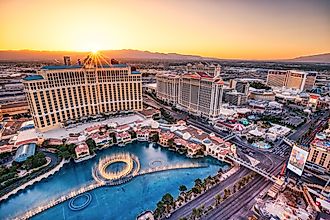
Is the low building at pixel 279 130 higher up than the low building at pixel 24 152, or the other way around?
the low building at pixel 24 152

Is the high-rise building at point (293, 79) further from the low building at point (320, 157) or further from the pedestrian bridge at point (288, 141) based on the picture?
the low building at point (320, 157)

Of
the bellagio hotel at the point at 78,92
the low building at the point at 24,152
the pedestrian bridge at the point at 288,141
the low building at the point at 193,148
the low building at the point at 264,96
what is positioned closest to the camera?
the low building at the point at 24,152

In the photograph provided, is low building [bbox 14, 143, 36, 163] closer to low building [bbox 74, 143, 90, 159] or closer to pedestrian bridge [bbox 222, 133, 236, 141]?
Answer: low building [bbox 74, 143, 90, 159]

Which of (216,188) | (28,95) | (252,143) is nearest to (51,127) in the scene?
(28,95)

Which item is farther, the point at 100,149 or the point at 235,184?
the point at 100,149

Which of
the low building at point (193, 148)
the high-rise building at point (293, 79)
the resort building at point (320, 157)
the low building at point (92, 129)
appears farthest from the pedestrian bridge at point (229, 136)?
the high-rise building at point (293, 79)

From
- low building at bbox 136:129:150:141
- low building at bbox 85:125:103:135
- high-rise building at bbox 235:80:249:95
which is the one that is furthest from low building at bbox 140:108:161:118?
high-rise building at bbox 235:80:249:95

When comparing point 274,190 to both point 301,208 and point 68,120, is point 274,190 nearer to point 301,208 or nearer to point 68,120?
point 301,208
